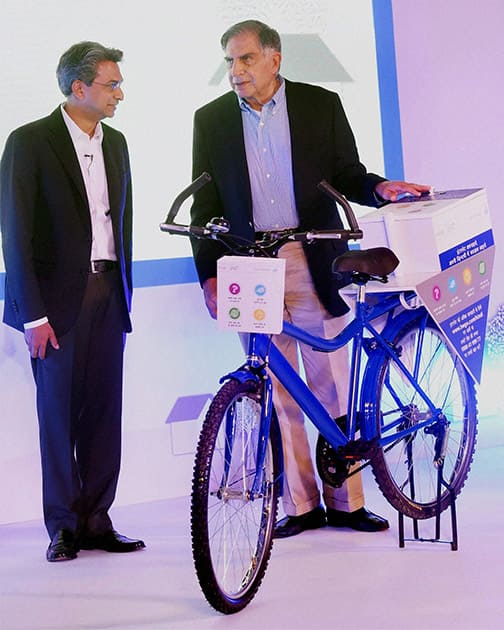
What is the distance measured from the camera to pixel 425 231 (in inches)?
133

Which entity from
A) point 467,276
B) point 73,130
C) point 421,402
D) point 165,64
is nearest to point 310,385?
point 421,402

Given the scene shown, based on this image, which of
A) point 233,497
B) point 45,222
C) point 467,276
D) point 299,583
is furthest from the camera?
point 45,222

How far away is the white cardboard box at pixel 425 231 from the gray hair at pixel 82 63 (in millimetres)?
1006

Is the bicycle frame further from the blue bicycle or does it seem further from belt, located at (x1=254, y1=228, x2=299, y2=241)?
belt, located at (x1=254, y1=228, x2=299, y2=241)

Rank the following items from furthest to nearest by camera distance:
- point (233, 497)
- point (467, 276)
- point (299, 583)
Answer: point (467, 276)
point (299, 583)
point (233, 497)

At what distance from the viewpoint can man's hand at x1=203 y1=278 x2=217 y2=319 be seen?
3.60 m

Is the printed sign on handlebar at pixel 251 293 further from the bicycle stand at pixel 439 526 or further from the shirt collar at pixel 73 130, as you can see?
the shirt collar at pixel 73 130

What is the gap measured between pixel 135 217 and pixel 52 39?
0.72 metres

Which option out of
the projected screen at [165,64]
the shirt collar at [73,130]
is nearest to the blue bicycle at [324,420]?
the shirt collar at [73,130]

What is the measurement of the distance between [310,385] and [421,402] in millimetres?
451

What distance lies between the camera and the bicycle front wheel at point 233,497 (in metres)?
2.84

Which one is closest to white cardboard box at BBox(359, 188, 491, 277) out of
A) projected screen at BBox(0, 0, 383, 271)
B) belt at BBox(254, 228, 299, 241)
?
belt at BBox(254, 228, 299, 241)

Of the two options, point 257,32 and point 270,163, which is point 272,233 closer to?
point 270,163

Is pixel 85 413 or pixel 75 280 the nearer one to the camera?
pixel 75 280
